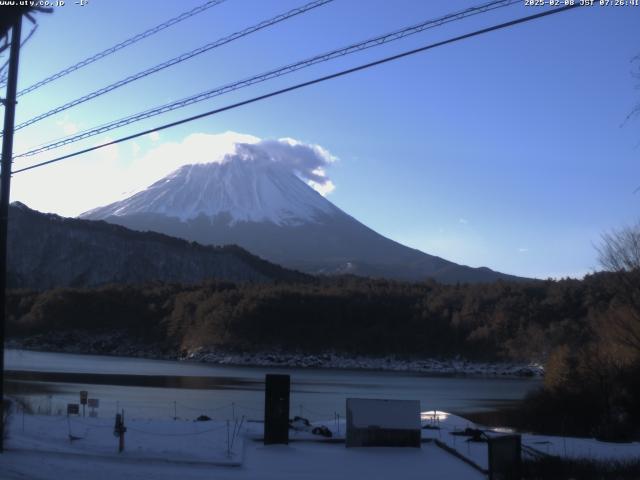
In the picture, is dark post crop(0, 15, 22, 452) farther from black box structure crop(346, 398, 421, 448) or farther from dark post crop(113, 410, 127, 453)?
black box structure crop(346, 398, 421, 448)

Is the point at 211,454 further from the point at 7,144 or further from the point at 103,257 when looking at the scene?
the point at 103,257

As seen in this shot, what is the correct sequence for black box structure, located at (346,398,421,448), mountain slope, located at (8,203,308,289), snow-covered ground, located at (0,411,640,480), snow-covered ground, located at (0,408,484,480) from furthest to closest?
mountain slope, located at (8,203,308,289)
black box structure, located at (346,398,421,448)
snow-covered ground, located at (0,411,640,480)
snow-covered ground, located at (0,408,484,480)

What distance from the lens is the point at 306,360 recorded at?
107 m

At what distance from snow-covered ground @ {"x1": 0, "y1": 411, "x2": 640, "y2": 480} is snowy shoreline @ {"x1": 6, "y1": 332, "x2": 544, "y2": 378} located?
77.0 meters

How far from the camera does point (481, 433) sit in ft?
66.1

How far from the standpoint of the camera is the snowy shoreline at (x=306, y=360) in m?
100

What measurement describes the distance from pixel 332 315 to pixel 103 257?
56426 millimetres

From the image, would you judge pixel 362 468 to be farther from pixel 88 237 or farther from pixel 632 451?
pixel 88 237

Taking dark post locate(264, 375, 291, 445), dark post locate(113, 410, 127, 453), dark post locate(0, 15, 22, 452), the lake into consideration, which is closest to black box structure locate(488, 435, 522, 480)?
dark post locate(264, 375, 291, 445)

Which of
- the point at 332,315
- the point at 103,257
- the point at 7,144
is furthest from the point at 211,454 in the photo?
the point at 103,257

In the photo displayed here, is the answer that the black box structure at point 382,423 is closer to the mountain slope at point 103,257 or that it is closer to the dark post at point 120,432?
the dark post at point 120,432

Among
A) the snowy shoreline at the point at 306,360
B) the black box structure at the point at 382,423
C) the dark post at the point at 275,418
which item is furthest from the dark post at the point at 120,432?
the snowy shoreline at the point at 306,360

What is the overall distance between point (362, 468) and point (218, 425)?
5764 mm

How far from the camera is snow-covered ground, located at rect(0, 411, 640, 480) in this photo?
1423 centimetres
